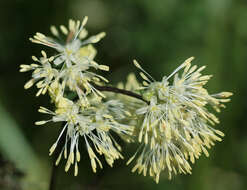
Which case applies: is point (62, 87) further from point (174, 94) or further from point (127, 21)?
point (127, 21)

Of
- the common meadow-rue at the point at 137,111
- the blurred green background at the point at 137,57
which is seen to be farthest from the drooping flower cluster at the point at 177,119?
the blurred green background at the point at 137,57

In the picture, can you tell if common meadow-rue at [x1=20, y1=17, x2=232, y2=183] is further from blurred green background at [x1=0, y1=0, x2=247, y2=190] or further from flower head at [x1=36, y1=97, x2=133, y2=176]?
blurred green background at [x1=0, y1=0, x2=247, y2=190]

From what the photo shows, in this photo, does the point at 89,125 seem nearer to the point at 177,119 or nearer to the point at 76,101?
the point at 76,101

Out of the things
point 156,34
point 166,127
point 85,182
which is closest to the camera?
point 166,127

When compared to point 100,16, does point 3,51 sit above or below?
below

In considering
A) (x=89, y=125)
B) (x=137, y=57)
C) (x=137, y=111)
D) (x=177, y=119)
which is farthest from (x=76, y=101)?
(x=137, y=57)

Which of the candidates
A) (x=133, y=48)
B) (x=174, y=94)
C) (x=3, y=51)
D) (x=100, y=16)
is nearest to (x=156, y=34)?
(x=133, y=48)
